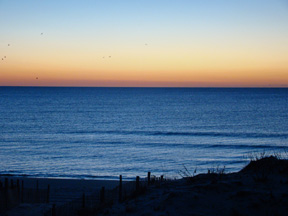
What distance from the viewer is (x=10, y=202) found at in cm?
1279

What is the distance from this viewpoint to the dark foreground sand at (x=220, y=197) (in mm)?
7004

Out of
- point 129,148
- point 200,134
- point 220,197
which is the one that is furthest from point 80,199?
point 200,134

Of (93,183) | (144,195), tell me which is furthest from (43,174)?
(144,195)

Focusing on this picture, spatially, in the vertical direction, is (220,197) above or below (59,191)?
above

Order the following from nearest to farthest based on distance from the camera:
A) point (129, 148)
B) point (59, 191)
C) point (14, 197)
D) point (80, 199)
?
1. point (14, 197)
2. point (80, 199)
3. point (59, 191)
4. point (129, 148)

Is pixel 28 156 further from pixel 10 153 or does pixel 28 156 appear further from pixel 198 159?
pixel 198 159

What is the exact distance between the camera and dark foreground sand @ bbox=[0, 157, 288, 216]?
7.00 metres

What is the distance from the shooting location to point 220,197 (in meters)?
7.50

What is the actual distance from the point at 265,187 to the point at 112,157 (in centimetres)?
2776

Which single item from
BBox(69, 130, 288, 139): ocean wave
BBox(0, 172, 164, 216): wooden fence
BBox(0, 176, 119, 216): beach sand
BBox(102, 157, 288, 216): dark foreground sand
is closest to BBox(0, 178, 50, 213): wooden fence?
BBox(0, 172, 164, 216): wooden fence

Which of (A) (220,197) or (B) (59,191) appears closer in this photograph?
(A) (220,197)

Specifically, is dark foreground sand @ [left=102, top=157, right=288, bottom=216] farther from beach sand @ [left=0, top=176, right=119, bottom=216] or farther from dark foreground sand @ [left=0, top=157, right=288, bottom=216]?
beach sand @ [left=0, top=176, right=119, bottom=216]

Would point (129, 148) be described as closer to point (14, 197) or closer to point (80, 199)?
point (80, 199)

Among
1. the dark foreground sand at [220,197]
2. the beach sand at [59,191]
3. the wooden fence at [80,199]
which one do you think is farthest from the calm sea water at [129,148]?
the dark foreground sand at [220,197]
